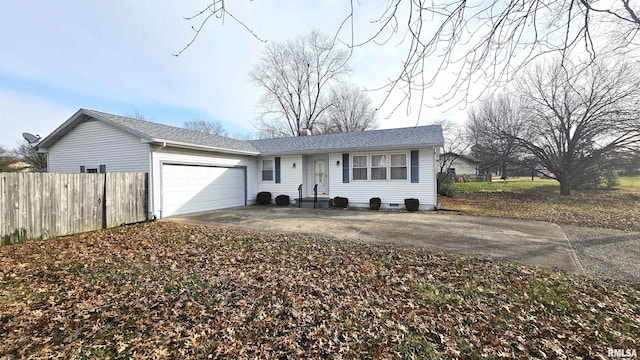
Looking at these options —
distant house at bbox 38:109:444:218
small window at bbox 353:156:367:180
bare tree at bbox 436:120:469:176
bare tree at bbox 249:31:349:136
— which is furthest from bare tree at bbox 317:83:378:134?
small window at bbox 353:156:367:180

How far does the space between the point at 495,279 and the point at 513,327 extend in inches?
51.5

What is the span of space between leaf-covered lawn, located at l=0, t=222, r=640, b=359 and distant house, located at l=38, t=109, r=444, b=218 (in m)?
5.14

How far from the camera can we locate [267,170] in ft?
47.4

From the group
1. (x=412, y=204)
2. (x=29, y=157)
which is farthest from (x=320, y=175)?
(x=29, y=157)

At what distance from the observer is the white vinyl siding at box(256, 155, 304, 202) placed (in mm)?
13602

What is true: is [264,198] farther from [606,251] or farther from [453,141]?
[453,141]

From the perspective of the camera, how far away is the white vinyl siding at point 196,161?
9.18m

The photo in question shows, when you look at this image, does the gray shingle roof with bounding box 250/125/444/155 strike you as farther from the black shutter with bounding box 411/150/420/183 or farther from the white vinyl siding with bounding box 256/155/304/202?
the white vinyl siding with bounding box 256/155/304/202

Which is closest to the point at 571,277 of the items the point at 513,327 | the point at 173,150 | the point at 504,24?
the point at 513,327

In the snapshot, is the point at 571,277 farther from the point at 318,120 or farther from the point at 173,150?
the point at 318,120

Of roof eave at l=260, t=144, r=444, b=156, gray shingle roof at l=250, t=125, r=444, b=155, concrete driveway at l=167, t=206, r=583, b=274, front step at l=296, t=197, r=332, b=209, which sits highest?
gray shingle roof at l=250, t=125, r=444, b=155

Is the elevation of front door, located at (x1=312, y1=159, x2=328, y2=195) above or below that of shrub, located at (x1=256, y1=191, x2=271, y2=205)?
above

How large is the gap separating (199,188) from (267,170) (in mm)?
4222

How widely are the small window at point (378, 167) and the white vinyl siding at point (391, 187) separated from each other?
0.20 m
